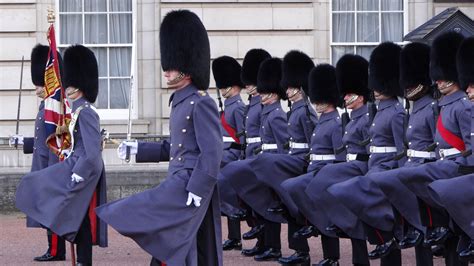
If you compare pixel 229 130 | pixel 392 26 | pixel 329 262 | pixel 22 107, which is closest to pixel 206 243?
pixel 329 262

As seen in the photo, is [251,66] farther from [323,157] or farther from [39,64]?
[323,157]

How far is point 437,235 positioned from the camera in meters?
10.0

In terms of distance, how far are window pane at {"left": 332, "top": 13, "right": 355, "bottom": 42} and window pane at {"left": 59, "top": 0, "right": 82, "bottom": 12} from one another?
301 cm

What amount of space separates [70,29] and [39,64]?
4.79 metres

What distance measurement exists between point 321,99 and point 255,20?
6.41 metres

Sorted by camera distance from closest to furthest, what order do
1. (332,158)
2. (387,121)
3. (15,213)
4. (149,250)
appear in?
(149,250)
(387,121)
(332,158)
(15,213)

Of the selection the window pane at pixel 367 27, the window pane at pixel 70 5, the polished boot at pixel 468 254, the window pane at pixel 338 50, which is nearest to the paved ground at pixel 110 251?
the polished boot at pixel 468 254

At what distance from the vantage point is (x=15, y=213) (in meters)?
16.7

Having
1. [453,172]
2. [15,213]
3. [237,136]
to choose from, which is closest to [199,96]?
[453,172]

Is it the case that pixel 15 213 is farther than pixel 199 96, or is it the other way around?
pixel 15 213

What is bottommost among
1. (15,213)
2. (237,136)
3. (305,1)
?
(15,213)

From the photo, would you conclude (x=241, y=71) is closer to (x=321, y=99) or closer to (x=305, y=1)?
(x=321, y=99)

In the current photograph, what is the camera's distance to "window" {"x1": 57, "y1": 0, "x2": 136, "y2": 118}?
18.2 m

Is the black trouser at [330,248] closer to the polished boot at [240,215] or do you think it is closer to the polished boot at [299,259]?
the polished boot at [299,259]
